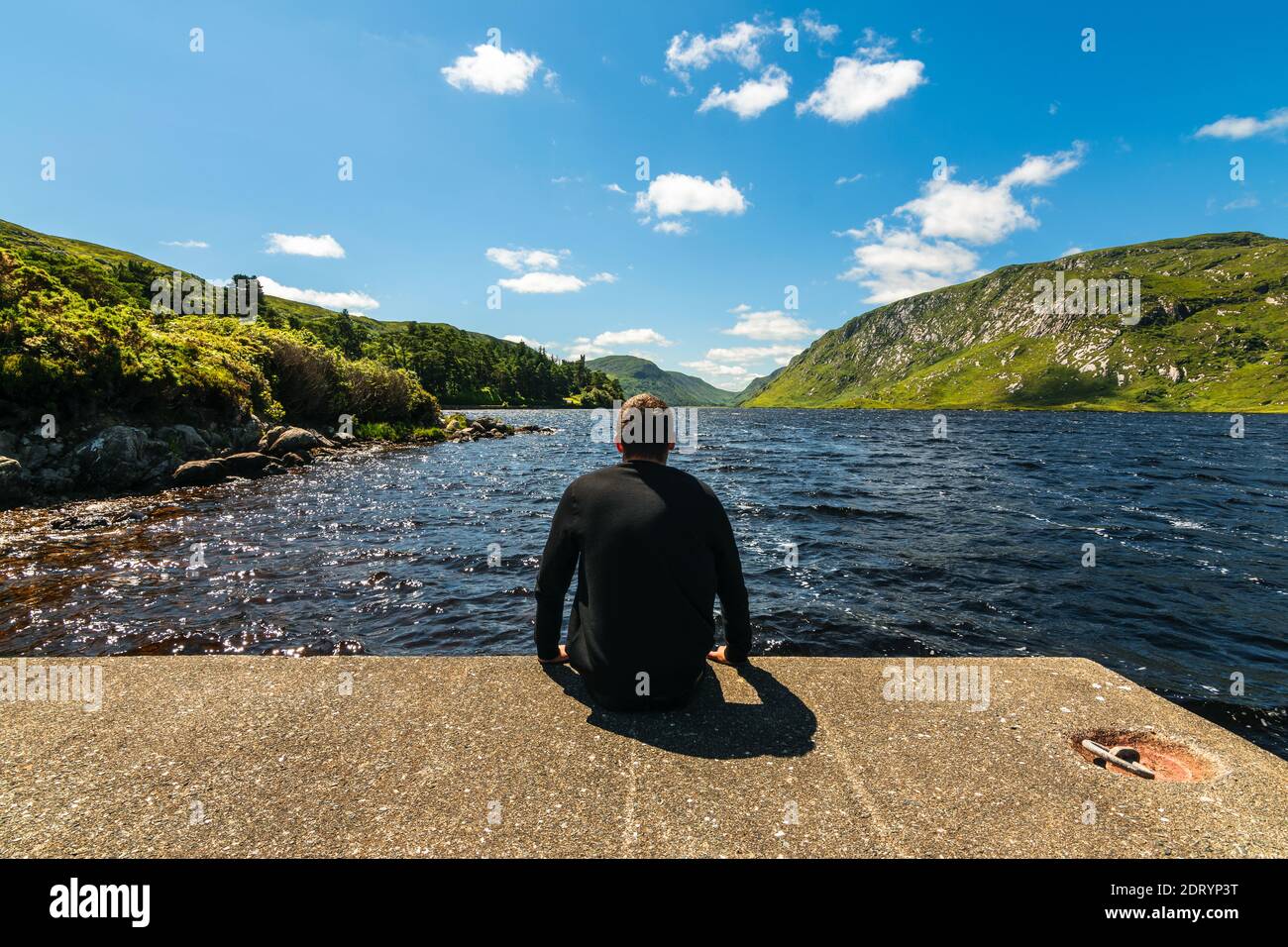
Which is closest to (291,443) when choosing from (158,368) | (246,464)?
(246,464)

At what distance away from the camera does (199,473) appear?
23.9m

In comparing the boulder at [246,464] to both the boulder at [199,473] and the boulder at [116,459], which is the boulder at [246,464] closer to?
the boulder at [199,473]

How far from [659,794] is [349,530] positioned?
1693cm

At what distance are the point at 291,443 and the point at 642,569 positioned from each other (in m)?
36.3

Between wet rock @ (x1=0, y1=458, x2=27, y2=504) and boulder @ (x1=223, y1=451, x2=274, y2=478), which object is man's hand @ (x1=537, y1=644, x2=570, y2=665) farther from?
boulder @ (x1=223, y1=451, x2=274, y2=478)

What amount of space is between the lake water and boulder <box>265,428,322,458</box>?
605 centimetres

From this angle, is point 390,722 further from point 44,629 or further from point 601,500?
point 44,629

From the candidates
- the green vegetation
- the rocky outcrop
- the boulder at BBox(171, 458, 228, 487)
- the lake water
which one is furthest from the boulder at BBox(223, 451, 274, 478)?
the green vegetation

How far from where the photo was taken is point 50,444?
66.2ft

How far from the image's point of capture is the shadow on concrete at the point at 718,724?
172 inches

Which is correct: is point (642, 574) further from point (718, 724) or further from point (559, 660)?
point (559, 660)

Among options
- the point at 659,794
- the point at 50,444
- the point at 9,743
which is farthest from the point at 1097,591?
the point at 50,444

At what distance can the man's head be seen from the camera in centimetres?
473

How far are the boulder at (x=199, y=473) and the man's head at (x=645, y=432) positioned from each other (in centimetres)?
2711
